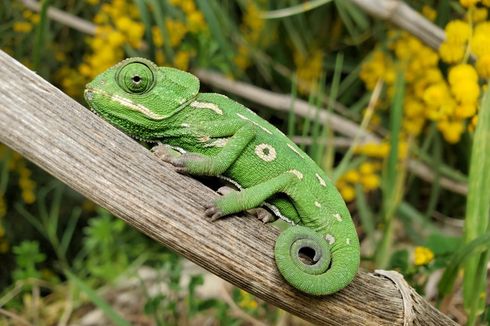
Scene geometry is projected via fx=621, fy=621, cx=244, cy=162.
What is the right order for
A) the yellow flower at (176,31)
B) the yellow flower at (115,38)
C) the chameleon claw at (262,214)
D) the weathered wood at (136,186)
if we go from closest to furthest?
the weathered wood at (136,186)
the chameleon claw at (262,214)
the yellow flower at (115,38)
the yellow flower at (176,31)

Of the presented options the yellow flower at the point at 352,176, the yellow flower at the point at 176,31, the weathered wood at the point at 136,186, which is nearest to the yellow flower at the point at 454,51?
the yellow flower at the point at 352,176

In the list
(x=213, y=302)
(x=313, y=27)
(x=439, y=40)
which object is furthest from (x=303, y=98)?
(x=213, y=302)

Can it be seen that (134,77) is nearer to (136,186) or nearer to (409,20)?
(136,186)

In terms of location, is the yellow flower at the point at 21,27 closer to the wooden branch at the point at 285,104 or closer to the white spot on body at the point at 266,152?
the wooden branch at the point at 285,104

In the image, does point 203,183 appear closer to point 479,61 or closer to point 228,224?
point 228,224

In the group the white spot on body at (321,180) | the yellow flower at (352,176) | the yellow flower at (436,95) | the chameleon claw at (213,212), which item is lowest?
the chameleon claw at (213,212)

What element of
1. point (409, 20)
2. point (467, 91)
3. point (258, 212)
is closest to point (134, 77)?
point (258, 212)
